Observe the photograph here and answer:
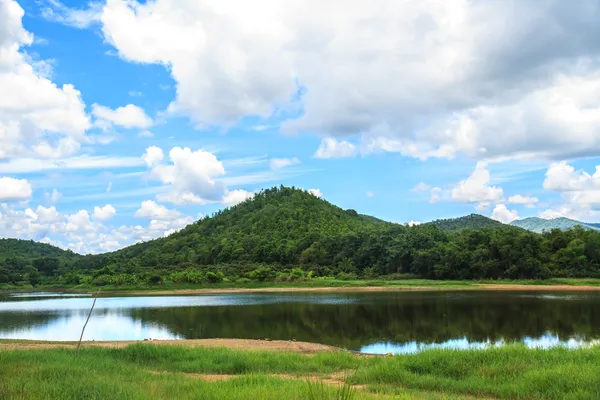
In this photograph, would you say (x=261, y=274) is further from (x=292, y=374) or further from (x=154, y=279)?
(x=292, y=374)

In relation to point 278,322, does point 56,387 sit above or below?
above

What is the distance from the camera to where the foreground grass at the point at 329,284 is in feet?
238

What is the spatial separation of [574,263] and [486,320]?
53.0m

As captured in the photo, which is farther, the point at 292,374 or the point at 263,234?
the point at 263,234

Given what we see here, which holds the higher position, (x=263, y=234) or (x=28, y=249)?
(x=28, y=249)

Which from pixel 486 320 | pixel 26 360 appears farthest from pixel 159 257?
pixel 26 360

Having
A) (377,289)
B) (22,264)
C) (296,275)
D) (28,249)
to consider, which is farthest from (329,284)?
(28,249)

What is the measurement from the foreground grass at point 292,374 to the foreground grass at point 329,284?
6022 cm

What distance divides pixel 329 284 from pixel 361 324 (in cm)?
5289

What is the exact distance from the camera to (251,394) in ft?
27.1

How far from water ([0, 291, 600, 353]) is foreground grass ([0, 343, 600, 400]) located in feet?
24.7

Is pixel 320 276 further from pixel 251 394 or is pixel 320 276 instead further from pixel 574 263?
pixel 251 394

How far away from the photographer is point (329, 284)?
8662 centimetres

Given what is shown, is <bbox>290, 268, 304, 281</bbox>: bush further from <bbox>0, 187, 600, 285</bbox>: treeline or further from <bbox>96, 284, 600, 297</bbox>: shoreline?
<bbox>96, 284, 600, 297</bbox>: shoreline
